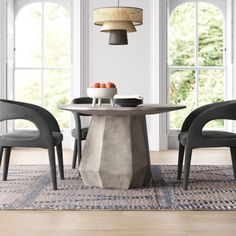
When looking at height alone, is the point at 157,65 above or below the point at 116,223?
above

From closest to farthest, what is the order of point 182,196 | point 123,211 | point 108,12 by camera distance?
1. point 123,211
2. point 182,196
3. point 108,12

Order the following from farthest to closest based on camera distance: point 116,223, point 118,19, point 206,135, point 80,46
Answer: point 80,46, point 118,19, point 206,135, point 116,223

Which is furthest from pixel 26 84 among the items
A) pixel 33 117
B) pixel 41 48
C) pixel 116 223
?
pixel 116 223

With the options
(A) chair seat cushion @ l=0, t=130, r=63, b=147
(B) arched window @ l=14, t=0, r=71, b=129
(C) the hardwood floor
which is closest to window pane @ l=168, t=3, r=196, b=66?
(B) arched window @ l=14, t=0, r=71, b=129

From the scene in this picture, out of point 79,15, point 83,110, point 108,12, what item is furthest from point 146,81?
point 83,110

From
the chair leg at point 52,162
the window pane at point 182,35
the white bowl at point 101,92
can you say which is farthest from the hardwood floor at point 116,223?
the window pane at point 182,35

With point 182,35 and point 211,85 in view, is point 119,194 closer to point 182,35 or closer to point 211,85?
point 211,85

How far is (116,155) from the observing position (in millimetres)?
4832

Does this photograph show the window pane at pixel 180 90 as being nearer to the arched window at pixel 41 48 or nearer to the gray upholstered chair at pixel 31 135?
the arched window at pixel 41 48

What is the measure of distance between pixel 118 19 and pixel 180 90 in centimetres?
303

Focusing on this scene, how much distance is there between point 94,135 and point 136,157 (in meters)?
0.40

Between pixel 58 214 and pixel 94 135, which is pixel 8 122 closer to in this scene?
pixel 94 135

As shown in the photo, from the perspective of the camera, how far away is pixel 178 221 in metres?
3.75

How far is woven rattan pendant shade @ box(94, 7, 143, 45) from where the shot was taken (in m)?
5.26
